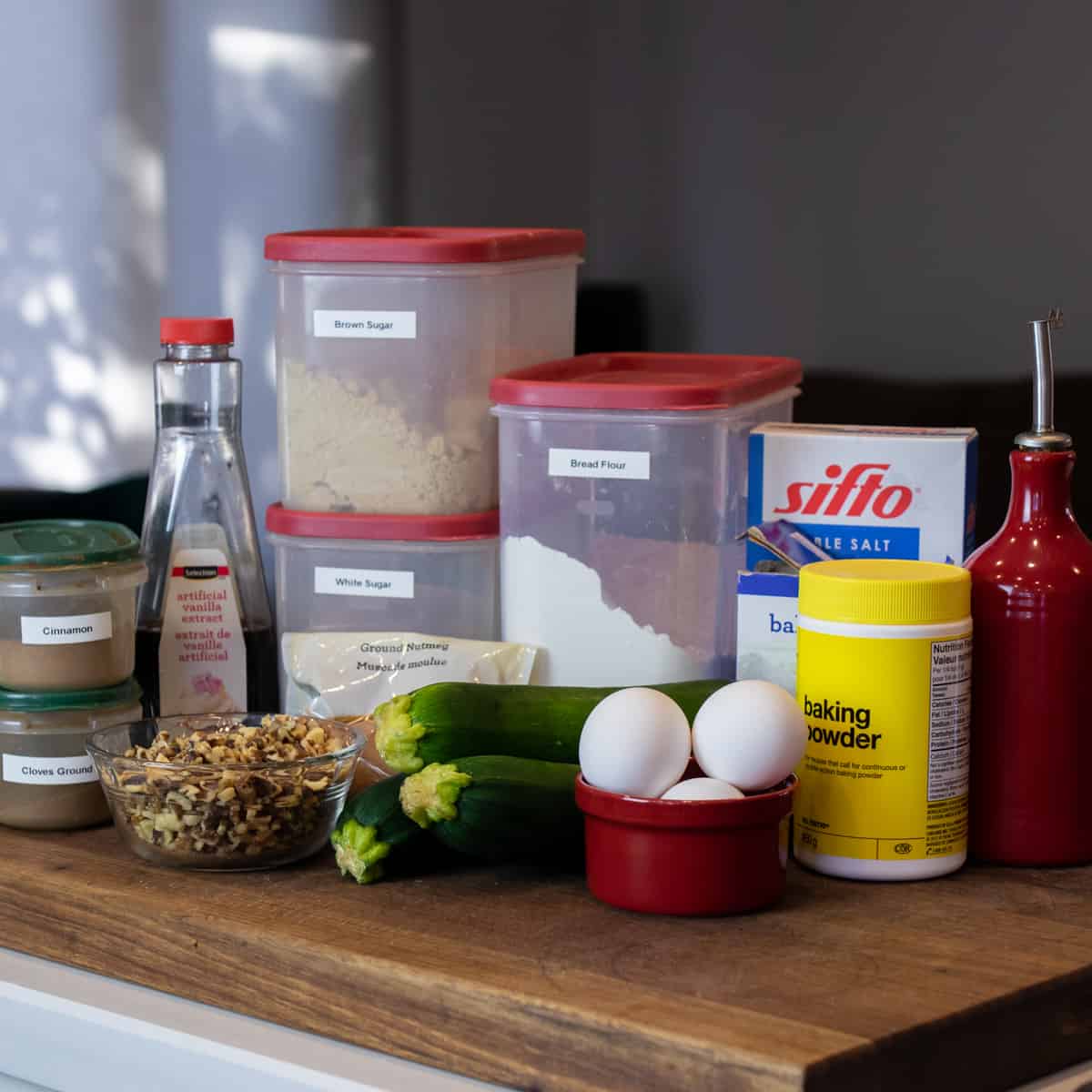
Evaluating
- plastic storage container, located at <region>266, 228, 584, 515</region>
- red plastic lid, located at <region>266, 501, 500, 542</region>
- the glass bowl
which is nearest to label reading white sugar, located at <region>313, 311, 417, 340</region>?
plastic storage container, located at <region>266, 228, 584, 515</region>

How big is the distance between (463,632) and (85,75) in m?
0.76

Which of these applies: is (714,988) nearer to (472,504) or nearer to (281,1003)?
(281,1003)

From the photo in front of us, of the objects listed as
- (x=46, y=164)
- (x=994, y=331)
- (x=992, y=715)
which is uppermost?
(x=46, y=164)

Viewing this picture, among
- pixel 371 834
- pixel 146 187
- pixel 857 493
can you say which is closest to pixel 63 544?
pixel 371 834

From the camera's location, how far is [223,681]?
49.2 inches

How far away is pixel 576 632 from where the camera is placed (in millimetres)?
1188

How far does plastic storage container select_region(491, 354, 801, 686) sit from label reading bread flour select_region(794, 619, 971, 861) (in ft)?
0.56

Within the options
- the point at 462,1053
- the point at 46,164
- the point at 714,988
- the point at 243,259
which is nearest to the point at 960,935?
the point at 714,988

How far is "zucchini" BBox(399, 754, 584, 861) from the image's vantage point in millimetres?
979

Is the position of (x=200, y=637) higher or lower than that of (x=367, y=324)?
lower

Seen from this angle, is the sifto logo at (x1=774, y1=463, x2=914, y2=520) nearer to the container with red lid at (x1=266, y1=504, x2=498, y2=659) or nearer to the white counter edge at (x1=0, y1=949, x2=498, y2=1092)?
the container with red lid at (x1=266, y1=504, x2=498, y2=659)

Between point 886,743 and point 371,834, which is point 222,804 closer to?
point 371,834

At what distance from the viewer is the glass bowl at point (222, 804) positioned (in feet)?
3.30

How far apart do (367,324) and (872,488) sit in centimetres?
40
